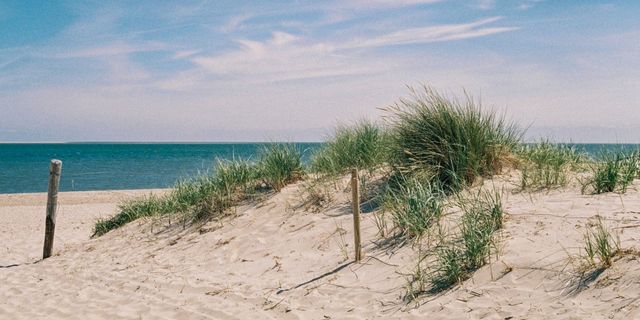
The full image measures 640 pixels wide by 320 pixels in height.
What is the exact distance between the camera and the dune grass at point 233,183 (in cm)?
1070

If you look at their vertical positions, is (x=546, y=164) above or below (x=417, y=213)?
above

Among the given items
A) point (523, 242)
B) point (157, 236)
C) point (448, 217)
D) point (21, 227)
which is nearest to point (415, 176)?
point (448, 217)

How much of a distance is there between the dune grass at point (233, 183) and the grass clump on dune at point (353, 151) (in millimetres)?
588

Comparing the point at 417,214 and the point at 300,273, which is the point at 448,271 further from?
the point at 300,273

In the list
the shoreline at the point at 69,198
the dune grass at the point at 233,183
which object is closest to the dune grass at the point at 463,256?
the dune grass at the point at 233,183

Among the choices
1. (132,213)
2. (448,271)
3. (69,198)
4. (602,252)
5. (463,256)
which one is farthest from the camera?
(69,198)

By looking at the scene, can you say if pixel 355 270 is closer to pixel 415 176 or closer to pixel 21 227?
pixel 415 176

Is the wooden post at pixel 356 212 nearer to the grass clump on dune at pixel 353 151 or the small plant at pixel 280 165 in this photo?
the grass clump on dune at pixel 353 151

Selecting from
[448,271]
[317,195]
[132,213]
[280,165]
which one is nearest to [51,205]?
[132,213]

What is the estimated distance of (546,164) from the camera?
9211 millimetres

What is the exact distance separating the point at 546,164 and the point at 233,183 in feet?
18.3

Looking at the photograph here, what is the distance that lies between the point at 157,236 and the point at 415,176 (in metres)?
4.97

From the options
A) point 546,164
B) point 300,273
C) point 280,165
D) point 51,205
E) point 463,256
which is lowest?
point 300,273

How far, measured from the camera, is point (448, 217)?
729cm
